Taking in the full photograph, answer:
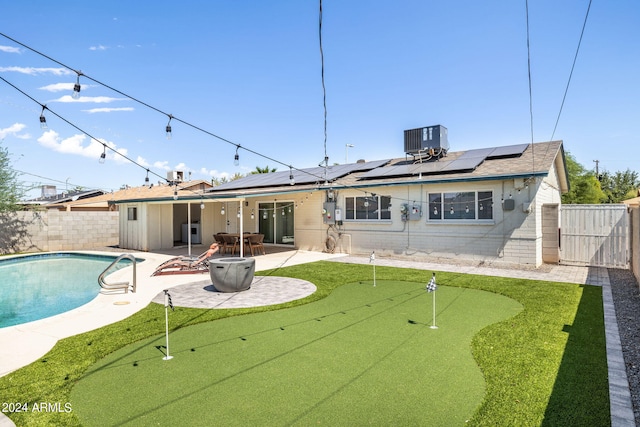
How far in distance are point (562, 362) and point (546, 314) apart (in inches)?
91.8

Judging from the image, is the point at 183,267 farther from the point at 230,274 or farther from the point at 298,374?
the point at 298,374

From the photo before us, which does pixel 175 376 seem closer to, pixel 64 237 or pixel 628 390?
pixel 628 390

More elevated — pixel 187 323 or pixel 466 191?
pixel 466 191

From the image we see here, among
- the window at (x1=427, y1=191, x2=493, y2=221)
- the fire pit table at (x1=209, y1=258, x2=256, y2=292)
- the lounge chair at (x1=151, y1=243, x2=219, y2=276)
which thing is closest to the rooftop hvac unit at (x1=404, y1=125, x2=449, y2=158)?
the window at (x1=427, y1=191, x2=493, y2=221)

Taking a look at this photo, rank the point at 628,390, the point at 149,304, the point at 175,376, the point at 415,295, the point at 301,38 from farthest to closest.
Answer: the point at 301,38 → the point at 415,295 → the point at 149,304 → the point at 175,376 → the point at 628,390

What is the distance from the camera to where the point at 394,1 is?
827cm

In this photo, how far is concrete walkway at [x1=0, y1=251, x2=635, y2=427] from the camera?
4402mm

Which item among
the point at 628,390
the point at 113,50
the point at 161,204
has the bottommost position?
the point at 628,390

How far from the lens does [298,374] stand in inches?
165

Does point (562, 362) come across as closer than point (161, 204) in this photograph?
Yes

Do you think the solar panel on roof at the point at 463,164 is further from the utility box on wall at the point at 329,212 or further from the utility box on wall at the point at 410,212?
the utility box on wall at the point at 329,212

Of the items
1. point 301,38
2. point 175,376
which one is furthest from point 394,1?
point 175,376

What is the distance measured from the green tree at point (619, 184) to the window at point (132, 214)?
4149 centimetres

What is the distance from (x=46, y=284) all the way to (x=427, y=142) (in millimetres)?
15237
